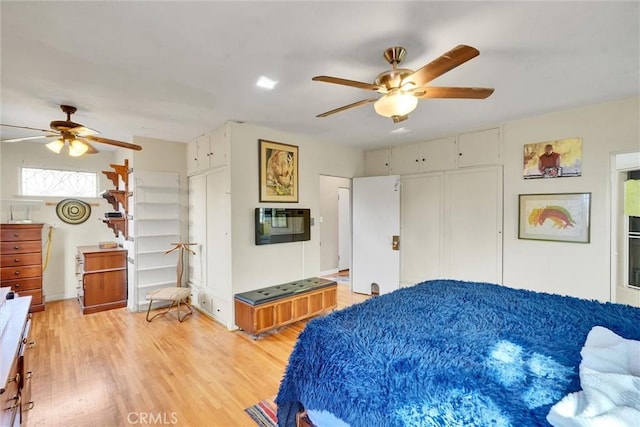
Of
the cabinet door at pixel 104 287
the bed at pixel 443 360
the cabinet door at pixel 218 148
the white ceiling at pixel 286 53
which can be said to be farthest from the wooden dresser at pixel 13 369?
the cabinet door at pixel 104 287

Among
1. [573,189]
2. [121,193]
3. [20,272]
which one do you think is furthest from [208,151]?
[573,189]

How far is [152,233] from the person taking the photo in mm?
4230

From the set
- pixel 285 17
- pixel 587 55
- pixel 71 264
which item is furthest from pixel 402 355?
pixel 71 264

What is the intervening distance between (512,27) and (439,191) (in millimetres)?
2699

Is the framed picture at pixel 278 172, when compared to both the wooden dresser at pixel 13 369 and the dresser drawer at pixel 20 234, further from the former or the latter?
the dresser drawer at pixel 20 234

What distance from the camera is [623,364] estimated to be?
3.36 ft

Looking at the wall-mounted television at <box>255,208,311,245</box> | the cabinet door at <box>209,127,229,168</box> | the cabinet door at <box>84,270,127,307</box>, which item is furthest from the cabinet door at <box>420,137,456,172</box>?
the cabinet door at <box>84,270,127,307</box>

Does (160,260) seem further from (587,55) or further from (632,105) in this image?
(632,105)

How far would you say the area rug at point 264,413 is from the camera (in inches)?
77.4

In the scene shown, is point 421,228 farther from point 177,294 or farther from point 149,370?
point 149,370

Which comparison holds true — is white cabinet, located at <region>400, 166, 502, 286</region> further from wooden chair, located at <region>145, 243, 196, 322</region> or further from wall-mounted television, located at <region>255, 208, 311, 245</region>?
wooden chair, located at <region>145, 243, 196, 322</region>

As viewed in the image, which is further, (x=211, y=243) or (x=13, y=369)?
(x=211, y=243)

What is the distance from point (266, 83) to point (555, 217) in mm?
3411

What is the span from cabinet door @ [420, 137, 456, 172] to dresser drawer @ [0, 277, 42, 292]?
577cm
